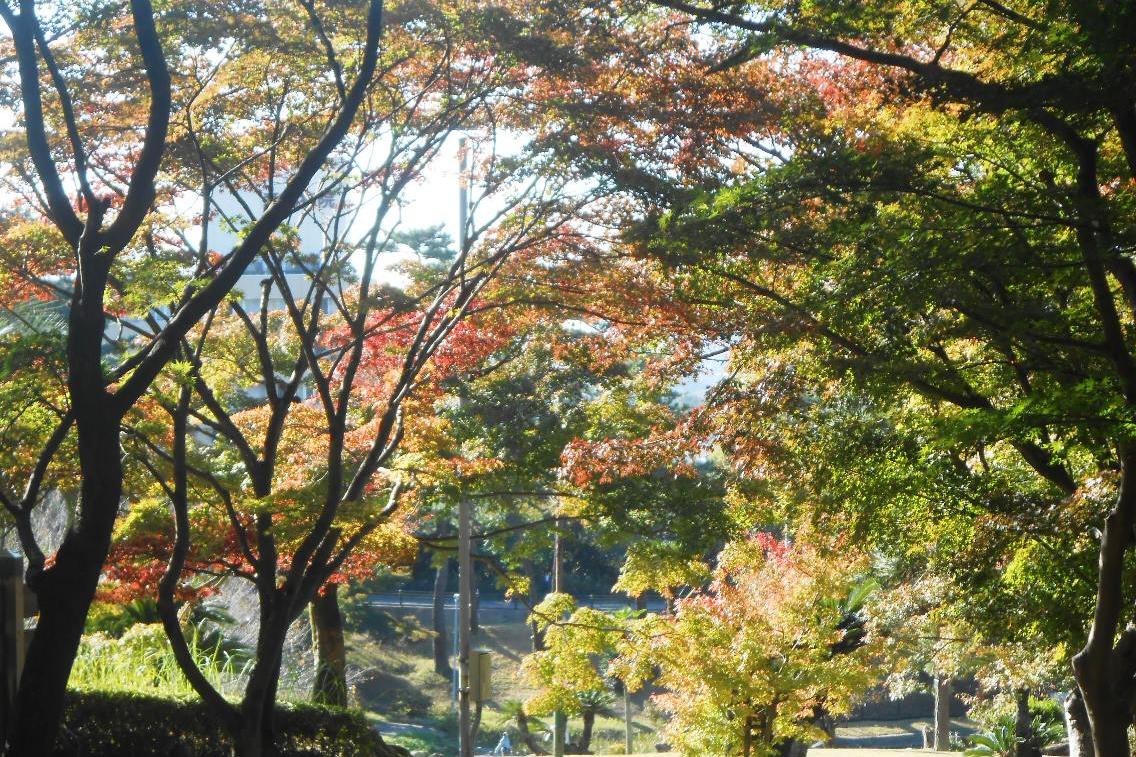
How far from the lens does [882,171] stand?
29.5 ft

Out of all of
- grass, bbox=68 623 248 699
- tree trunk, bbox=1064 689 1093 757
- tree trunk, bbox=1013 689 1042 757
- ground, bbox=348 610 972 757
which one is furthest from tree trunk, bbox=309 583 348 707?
tree trunk, bbox=1013 689 1042 757

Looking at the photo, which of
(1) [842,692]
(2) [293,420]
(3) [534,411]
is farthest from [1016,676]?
(2) [293,420]

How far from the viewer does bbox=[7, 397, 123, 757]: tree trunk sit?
23.0 feet

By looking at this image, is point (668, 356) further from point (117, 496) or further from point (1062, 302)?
point (117, 496)

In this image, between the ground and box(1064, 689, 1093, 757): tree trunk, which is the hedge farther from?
the ground

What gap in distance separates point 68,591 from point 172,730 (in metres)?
6.86

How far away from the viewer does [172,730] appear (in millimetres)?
13297

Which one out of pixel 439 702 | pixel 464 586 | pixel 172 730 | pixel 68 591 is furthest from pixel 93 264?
pixel 439 702

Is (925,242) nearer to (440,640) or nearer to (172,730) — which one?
(172,730)

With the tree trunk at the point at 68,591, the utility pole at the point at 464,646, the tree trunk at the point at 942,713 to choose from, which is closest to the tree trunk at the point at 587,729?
the tree trunk at the point at 942,713

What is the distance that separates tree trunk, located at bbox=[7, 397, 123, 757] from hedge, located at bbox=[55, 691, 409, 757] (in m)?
5.26

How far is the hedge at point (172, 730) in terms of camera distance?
1238 cm

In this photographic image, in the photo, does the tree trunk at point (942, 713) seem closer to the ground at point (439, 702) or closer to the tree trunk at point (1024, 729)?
the tree trunk at point (1024, 729)

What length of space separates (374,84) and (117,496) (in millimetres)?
5091
